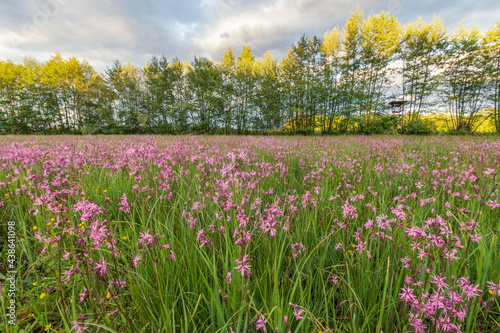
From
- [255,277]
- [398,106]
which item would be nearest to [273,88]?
[398,106]

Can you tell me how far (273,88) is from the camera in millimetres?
35000

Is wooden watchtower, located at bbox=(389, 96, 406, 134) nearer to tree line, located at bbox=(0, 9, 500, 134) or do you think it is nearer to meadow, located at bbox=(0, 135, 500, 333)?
tree line, located at bbox=(0, 9, 500, 134)

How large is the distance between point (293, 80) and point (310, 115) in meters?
6.72

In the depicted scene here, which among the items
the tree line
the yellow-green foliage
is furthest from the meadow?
the yellow-green foliage

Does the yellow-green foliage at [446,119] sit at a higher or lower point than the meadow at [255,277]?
higher

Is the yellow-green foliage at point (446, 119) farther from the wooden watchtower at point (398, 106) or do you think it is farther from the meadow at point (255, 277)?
the meadow at point (255, 277)

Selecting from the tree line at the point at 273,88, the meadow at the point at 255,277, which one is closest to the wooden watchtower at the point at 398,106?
the tree line at the point at 273,88

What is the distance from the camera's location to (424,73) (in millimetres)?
29562

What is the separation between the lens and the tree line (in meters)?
28.2

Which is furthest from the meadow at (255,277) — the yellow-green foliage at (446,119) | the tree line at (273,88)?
the yellow-green foliage at (446,119)

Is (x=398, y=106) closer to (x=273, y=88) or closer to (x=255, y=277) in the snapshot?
(x=273, y=88)

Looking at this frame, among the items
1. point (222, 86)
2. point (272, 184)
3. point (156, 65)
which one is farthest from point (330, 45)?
point (272, 184)

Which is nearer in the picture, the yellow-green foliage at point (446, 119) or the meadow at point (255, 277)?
the meadow at point (255, 277)

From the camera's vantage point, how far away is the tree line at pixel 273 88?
92.5ft
